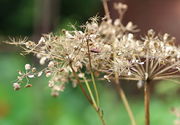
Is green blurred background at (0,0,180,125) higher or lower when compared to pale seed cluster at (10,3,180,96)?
lower

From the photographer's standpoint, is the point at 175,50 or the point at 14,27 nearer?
the point at 175,50

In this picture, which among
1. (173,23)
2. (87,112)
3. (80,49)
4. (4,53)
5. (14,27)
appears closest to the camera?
(80,49)

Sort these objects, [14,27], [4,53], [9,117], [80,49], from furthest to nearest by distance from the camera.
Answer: [14,27], [4,53], [9,117], [80,49]

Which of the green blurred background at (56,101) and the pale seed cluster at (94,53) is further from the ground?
the pale seed cluster at (94,53)

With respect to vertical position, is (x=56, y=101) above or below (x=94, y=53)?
below

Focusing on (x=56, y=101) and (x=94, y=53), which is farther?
(x=56, y=101)

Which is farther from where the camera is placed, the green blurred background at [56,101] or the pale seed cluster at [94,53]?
the green blurred background at [56,101]

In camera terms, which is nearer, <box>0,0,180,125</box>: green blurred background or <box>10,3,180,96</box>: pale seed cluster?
<box>10,3,180,96</box>: pale seed cluster

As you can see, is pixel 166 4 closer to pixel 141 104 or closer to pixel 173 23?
pixel 173 23

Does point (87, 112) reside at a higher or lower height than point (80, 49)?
lower

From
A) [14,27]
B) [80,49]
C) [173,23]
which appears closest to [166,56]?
[80,49]

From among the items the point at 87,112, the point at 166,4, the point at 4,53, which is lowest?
the point at 87,112
